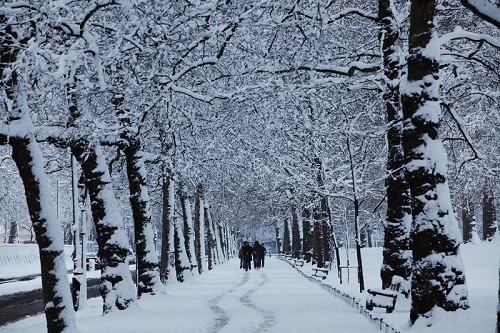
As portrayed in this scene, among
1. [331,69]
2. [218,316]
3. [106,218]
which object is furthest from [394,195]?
[106,218]

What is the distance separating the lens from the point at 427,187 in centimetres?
1080

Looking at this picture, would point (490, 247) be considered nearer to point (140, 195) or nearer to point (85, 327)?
point (140, 195)

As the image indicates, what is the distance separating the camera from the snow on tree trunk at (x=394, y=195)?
15070mm

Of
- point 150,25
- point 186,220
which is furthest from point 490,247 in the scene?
point 150,25

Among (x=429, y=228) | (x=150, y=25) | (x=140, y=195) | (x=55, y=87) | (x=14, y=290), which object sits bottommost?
(x=14, y=290)

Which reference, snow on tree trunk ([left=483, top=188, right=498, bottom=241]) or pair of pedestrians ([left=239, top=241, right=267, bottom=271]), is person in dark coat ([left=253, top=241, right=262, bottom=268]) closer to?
pair of pedestrians ([left=239, top=241, right=267, bottom=271])

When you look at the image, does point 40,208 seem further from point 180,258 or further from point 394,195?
point 180,258

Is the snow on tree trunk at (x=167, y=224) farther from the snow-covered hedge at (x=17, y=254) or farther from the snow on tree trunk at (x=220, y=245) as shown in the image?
the snow on tree trunk at (x=220, y=245)

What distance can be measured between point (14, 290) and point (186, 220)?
8581 millimetres

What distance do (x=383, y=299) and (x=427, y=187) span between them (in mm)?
3559

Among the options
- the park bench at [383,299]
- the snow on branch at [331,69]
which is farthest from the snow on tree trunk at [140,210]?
the park bench at [383,299]

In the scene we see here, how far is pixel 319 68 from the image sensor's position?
47.2 ft

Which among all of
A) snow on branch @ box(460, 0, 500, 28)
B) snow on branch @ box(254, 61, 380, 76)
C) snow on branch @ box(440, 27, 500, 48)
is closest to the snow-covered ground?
snow on branch @ box(460, 0, 500, 28)

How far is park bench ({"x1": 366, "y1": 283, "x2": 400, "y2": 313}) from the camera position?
1320 cm
